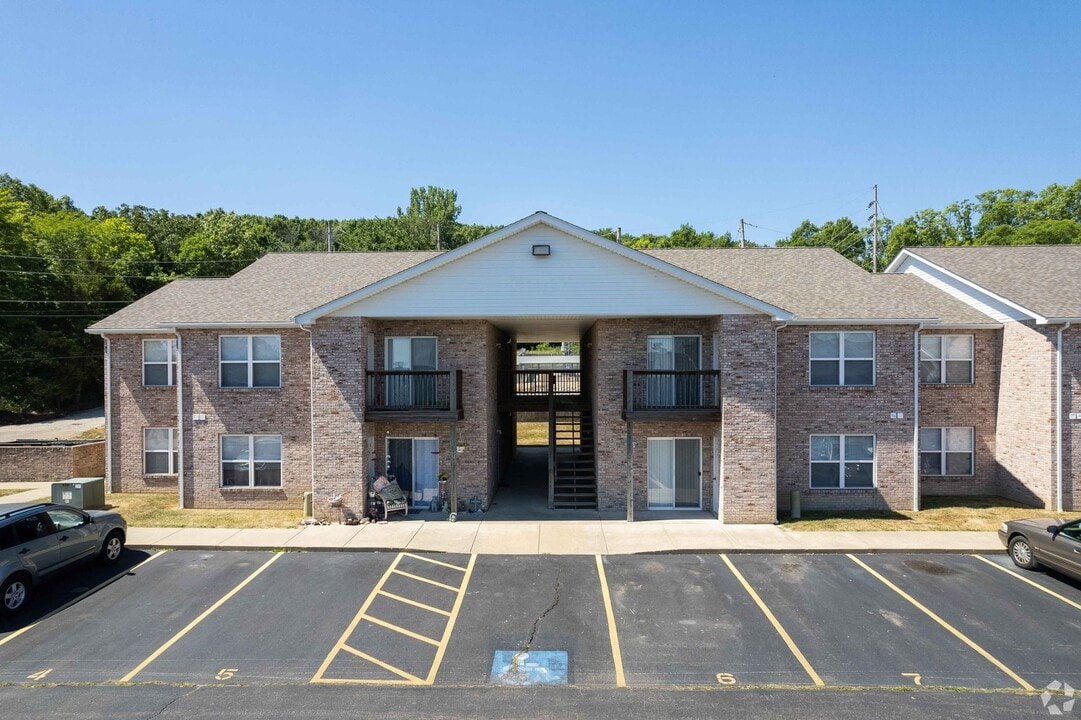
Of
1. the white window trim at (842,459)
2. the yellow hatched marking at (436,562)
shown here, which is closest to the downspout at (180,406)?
the yellow hatched marking at (436,562)

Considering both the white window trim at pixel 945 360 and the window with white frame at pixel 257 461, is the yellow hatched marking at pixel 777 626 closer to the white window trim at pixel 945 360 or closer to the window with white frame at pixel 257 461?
the white window trim at pixel 945 360

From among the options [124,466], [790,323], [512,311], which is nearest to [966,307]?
[790,323]

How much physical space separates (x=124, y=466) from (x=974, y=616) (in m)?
22.0

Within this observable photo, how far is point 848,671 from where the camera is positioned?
25.4 feet

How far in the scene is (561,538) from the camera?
13.2m

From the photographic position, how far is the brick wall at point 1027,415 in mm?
15070

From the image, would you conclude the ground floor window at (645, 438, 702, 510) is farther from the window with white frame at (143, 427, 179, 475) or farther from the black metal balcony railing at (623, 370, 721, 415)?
the window with white frame at (143, 427, 179, 475)

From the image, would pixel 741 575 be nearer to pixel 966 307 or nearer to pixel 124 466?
pixel 966 307

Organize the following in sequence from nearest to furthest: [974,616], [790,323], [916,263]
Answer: [974,616], [790,323], [916,263]

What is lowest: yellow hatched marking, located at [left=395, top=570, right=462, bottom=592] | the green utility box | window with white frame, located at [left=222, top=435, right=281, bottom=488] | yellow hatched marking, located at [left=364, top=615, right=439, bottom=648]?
yellow hatched marking, located at [left=364, top=615, right=439, bottom=648]

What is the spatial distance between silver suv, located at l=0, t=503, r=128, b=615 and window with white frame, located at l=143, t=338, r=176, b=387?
6.51m

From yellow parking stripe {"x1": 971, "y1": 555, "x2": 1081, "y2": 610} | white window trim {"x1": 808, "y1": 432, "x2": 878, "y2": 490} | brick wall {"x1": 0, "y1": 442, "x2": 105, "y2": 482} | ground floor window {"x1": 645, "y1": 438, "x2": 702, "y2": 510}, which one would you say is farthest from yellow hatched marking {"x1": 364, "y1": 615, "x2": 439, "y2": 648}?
brick wall {"x1": 0, "y1": 442, "x2": 105, "y2": 482}

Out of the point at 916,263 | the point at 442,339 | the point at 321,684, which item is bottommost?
the point at 321,684

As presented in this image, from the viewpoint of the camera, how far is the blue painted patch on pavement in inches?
297
